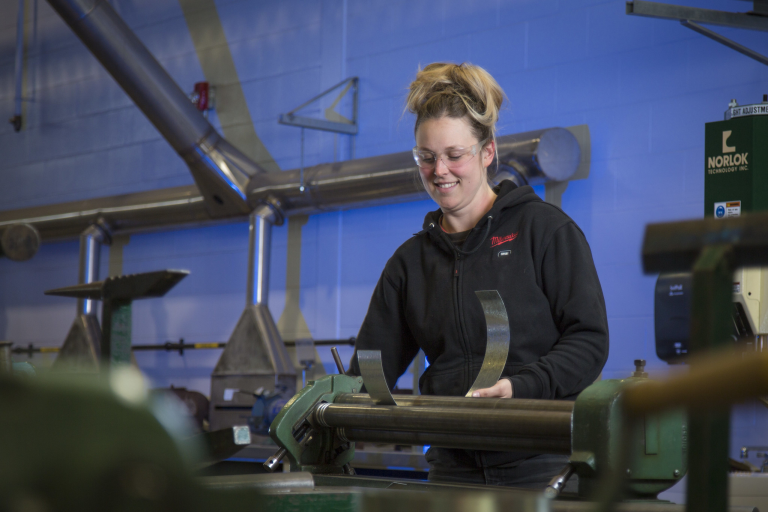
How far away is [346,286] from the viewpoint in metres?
4.75

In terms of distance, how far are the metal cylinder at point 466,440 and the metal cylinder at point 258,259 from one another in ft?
10.9

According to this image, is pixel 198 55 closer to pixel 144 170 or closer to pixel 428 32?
pixel 144 170

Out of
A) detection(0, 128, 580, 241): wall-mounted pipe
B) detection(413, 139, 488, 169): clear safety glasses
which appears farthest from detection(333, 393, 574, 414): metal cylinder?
detection(0, 128, 580, 241): wall-mounted pipe

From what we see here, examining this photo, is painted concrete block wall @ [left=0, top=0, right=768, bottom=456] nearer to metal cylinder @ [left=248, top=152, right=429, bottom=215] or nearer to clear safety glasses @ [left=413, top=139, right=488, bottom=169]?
metal cylinder @ [left=248, top=152, right=429, bottom=215]

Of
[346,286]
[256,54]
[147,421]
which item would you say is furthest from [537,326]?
[256,54]

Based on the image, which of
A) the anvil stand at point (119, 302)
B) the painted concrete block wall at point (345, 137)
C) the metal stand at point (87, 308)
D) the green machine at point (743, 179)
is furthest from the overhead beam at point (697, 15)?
the metal stand at point (87, 308)

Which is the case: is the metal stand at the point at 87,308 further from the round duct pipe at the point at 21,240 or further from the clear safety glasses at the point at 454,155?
the clear safety glasses at the point at 454,155

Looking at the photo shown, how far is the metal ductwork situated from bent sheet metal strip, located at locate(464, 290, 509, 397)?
11.7ft

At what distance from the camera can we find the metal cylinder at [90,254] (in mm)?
5328

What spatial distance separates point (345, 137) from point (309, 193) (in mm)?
539

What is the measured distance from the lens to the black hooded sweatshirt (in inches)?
50.4

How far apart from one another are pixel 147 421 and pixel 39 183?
664 cm

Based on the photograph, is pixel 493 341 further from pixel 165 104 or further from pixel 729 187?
pixel 165 104

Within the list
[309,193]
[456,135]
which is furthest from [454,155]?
[309,193]
